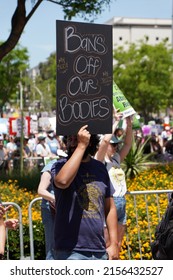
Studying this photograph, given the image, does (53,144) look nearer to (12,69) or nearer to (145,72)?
(12,69)

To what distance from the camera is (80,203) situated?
4.62m

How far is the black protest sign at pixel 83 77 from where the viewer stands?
4.70 metres

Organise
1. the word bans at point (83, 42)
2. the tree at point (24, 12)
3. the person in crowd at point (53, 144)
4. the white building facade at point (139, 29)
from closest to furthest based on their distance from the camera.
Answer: the word bans at point (83, 42)
the tree at point (24, 12)
the person in crowd at point (53, 144)
the white building facade at point (139, 29)

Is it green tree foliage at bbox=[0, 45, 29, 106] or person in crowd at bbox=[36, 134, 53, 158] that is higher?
green tree foliage at bbox=[0, 45, 29, 106]

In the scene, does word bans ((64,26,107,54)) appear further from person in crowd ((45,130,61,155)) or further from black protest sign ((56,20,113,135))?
person in crowd ((45,130,61,155))

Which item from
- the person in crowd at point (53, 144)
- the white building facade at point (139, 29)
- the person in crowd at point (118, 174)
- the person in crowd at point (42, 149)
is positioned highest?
the white building facade at point (139, 29)

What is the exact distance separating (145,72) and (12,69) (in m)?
12.2

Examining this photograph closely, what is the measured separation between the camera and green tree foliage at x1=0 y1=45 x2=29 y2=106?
174 ft

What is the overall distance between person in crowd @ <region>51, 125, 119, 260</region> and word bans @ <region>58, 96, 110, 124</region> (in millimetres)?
105

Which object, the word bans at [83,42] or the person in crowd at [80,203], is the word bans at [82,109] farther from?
the word bans at [83,42]

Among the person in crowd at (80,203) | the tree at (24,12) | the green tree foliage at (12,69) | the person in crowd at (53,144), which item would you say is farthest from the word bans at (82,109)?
the green tree foliage at (12,69)

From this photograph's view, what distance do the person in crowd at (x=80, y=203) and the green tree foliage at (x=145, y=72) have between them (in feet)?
179

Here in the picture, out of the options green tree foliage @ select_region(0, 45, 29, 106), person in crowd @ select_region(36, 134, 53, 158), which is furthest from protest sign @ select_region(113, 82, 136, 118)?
green tree foliage @ select_region(0, 45, 29, 106)
